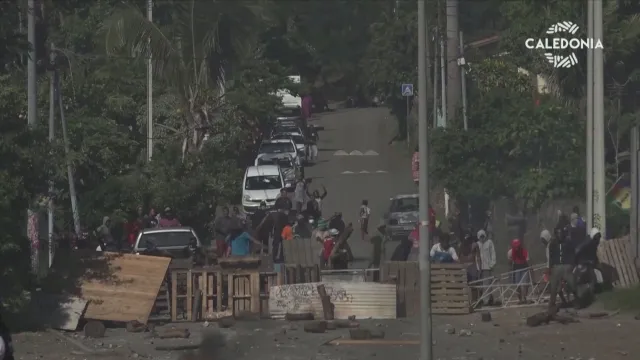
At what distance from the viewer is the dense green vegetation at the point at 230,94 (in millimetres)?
11953

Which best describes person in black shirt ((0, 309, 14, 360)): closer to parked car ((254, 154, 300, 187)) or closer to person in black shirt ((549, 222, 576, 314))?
person in black shirt ((549, 222, 576, 314))

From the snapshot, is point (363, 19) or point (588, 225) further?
point (588, 225)

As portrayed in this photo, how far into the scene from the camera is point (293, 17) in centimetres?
1102

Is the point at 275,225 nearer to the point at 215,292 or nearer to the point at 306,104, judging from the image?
the point at 215,292

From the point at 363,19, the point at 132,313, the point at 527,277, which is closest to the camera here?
the point at 363,19

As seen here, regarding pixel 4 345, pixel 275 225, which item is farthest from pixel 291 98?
pixel 275 225

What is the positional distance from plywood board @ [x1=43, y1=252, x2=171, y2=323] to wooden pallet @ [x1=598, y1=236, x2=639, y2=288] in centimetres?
768

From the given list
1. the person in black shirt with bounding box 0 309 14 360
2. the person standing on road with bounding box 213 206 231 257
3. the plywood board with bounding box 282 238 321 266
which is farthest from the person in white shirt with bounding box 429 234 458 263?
the person in black shirt with bounding box 0 309 14 360

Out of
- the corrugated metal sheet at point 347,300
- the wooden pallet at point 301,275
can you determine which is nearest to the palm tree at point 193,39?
the wooden pallet at point 301,275

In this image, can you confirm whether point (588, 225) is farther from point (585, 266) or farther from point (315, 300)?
point (315, 300)

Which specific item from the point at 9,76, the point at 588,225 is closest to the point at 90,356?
the point at 9,76

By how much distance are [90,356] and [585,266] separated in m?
8.11

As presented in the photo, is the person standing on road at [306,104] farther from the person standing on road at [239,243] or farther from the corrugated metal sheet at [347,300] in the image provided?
the person standing on road at [239,243]

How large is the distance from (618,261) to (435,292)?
365 centimetres
